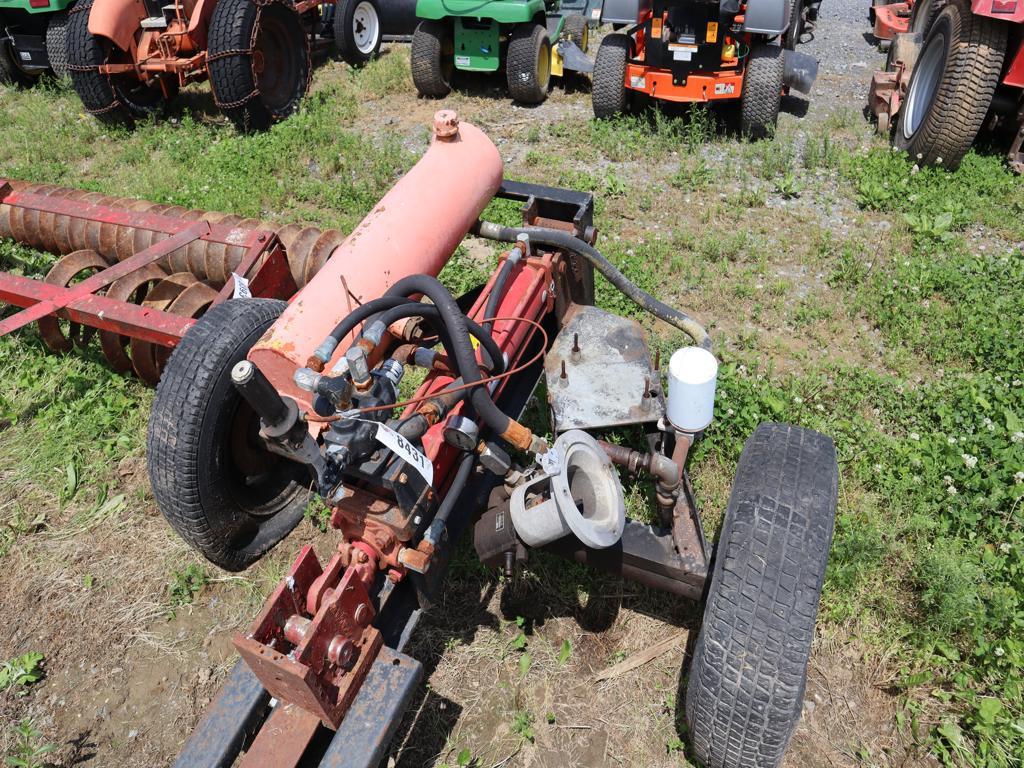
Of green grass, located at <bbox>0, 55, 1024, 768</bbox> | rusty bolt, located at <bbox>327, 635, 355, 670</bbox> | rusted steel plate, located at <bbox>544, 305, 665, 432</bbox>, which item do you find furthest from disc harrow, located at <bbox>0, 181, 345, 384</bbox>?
rusty bolt, located at <bbox>327, 635, 355, 670</bbox>

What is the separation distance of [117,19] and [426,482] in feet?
21.9

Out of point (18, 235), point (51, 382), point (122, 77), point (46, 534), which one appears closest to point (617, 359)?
point (46, 534)

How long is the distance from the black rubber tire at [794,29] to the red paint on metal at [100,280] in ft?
24.1

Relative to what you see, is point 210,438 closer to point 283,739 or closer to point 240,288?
point 240,288

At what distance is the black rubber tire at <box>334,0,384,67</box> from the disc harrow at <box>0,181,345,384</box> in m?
4.54

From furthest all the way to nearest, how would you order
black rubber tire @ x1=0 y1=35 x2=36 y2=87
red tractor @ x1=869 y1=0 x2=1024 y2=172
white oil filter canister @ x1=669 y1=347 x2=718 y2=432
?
1. black rubber tire @ x1=0 y1=35 x2=36 y2=87
2. red tractor @ x1=869 y1=0 x2=1024 y2=172
3. white oil filter canister @ x1=669 y1=347 x2=718 y2=432

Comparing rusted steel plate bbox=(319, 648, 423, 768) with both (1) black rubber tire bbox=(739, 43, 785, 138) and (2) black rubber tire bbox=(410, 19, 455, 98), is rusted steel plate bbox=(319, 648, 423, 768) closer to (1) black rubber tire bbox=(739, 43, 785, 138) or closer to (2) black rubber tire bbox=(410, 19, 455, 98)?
(1) black rubber tire bbox=(739, 43, 785, 138)

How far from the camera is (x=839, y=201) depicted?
5570 millimetres

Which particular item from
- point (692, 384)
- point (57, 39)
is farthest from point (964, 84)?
point (57, 39)

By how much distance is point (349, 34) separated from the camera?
8.21 metres

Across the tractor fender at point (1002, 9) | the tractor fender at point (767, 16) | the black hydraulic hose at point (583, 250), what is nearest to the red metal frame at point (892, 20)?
the tractor fender at point (767, 16)

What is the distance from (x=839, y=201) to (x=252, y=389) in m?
5.23

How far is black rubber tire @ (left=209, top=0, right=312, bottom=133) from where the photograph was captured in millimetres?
6414

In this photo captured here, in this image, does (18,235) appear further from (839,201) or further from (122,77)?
(839,201)
